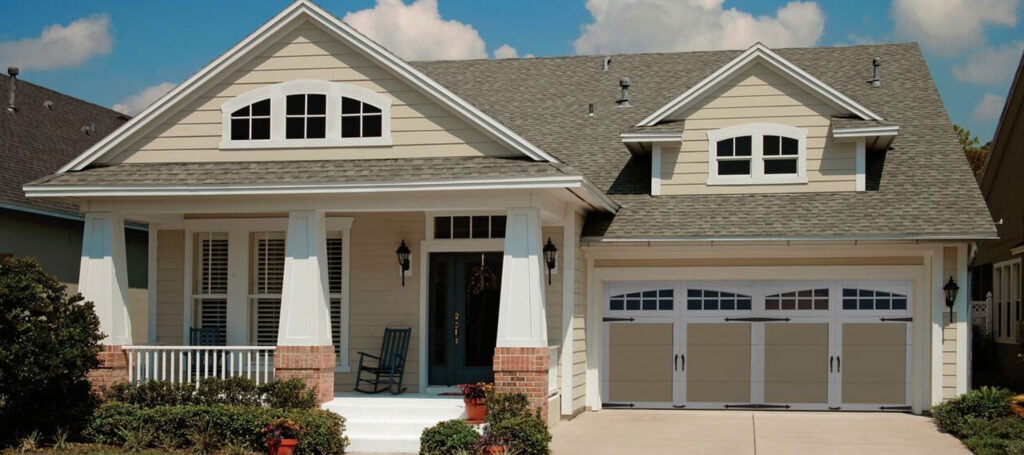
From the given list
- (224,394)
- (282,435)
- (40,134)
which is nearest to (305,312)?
(224,394)

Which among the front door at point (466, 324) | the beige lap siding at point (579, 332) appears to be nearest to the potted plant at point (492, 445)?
the beige lap siding at point (579, 332)

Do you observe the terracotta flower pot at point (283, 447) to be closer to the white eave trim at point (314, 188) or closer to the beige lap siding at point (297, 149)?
the white eave trim at point (314, 188)

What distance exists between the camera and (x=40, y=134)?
79.3 ft

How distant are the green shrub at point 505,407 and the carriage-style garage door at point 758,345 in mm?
4074

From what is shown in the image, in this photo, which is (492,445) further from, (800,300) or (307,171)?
(800,300)

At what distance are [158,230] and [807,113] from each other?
1063 centimetres

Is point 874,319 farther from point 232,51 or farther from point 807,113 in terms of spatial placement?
point 232,51

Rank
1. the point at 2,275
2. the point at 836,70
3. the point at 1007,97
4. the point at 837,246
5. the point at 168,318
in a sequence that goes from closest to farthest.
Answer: the point at 2,275
the point at 837,246
the point at 168,318
the point at 836,70
the point at 1007,97

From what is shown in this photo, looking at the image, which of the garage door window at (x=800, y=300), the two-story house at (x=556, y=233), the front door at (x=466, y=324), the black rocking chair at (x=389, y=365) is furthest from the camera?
the front door at (x=466, y=324)

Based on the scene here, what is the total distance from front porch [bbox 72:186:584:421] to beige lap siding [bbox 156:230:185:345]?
16 mm

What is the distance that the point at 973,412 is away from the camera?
15.9 meters

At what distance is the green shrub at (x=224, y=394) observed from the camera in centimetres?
1507

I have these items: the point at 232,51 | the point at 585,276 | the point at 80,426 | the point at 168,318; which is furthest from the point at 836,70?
the point at 80,426

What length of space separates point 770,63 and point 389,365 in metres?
7.65
